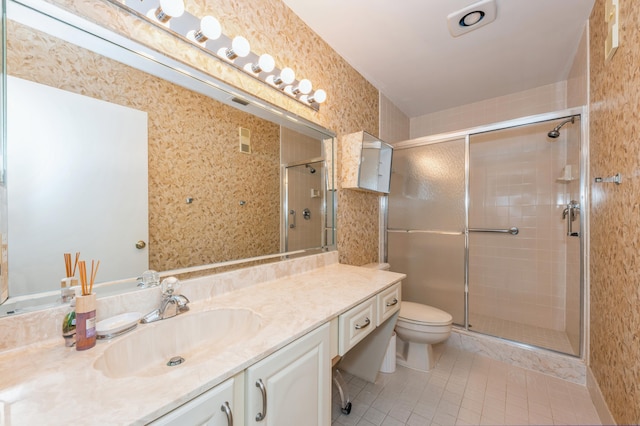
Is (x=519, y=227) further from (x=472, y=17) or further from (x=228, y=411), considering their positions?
(x=228, y=411)

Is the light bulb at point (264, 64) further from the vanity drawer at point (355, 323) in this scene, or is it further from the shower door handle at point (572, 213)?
the shower door handle at point (572, 213)

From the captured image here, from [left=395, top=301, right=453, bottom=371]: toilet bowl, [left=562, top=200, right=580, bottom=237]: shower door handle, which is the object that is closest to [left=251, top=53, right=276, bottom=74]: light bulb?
[left=395, top=301, right=453, bottom=371]: toilet bowl

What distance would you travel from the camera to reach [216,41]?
1.14 metres

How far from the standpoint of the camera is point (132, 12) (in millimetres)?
915

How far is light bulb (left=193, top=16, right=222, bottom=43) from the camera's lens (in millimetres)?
1052

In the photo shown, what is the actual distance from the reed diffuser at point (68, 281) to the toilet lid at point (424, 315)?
180cm

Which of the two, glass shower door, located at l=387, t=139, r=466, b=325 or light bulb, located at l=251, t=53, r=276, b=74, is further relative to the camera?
glass shower door, located at l=387, t=139, r=466, b=325

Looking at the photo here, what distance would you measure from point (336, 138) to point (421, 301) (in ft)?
5.93

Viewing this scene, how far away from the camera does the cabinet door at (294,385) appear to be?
26.7 inches

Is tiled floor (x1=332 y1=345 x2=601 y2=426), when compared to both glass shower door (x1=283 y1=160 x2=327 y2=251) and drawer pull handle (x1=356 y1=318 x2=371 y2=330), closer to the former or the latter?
drawer pull handle (x1=356 y1=318 x2=371 y2=330)

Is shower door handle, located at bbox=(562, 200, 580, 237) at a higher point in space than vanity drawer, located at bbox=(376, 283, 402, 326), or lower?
higher

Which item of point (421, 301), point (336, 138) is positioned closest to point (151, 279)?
point (336, 138)

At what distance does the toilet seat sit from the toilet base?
203 mm

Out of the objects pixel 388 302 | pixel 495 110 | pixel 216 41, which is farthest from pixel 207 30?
pixel 495 110
